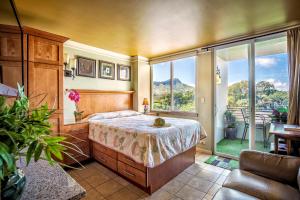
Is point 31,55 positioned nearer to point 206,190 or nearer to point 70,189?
point 70,189

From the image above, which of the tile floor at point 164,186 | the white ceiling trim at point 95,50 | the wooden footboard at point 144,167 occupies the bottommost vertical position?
the tile floor at point 164,186

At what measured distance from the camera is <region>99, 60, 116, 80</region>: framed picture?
388 cm

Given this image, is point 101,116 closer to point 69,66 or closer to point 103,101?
point 103,101

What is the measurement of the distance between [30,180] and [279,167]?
213cm

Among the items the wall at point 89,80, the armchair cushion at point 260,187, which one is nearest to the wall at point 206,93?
the armchair cushion at point 260,187

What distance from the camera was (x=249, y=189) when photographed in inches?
54.6

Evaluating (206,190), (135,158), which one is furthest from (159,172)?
(206,190)

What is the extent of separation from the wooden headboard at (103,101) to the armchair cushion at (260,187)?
309cm

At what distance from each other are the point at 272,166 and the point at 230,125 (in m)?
2.11

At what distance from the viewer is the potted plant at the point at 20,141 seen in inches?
20.9

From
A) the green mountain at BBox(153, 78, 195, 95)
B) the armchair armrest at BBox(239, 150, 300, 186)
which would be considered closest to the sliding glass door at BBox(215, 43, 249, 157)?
the green mountain at BBox(153, 78, 195, 95)

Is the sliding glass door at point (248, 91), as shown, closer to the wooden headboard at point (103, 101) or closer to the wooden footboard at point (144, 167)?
the wooden footboard at point (144, 167)

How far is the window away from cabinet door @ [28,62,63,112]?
286cm

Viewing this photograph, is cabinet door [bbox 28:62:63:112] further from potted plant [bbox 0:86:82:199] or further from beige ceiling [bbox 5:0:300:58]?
potted plant [bbox 0:86:82:199]
